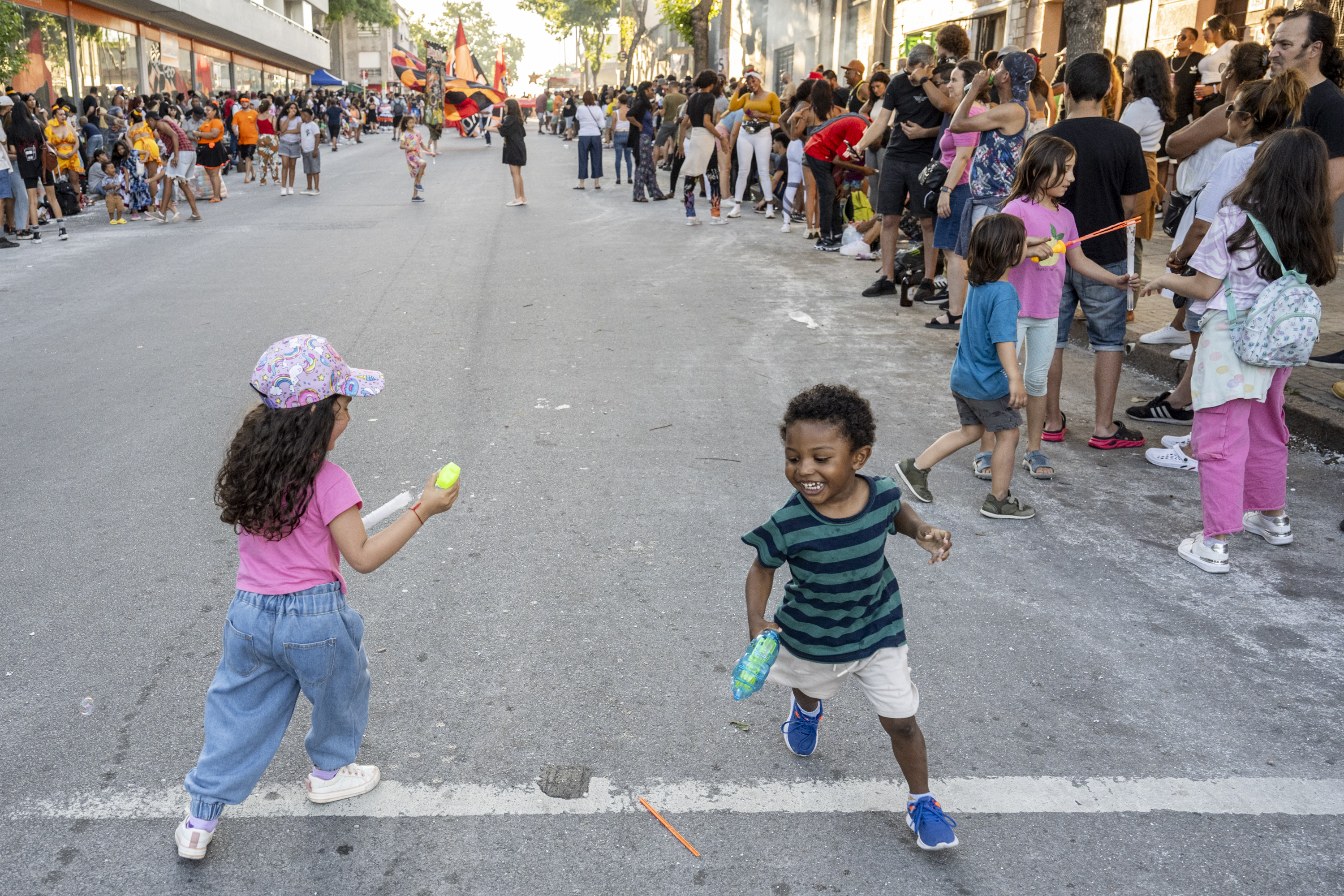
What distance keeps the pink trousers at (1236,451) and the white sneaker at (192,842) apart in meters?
3.84

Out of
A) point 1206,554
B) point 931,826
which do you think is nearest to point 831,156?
point 1206,554

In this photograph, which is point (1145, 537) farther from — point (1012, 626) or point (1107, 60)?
point (1107, 60)

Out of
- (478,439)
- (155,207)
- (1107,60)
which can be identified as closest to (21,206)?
(155,207)

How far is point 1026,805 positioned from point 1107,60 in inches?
179

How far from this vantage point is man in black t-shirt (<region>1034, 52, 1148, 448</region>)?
225 inches

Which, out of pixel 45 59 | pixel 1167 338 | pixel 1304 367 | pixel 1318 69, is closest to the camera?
pixel 1318 69

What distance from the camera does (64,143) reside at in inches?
630

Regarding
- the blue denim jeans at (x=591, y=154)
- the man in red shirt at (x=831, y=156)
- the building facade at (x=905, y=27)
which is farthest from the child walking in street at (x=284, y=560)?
the blue denim jeans at (x=591, y=154)

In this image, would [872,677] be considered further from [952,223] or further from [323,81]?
[323,81]

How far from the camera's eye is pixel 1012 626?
12.7 ft

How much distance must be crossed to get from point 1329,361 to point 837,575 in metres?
5.74

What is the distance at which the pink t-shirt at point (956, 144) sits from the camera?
8.09 meters

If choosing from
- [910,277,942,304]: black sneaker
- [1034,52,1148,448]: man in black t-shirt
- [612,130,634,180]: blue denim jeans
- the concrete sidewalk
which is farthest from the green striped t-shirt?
[612,130,634,180]: blue denim jeans

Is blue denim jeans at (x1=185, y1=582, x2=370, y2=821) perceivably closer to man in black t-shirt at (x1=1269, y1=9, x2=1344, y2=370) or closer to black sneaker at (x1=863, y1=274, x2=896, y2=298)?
man in black t-shirt at (x1=1269, y1=9, x2=1344, y2=370)
